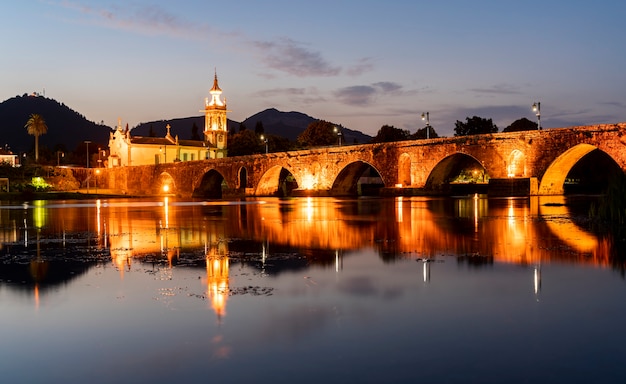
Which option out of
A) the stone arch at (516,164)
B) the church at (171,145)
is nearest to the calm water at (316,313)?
the stone arch at (516,164)

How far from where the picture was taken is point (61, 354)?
19.9 ft

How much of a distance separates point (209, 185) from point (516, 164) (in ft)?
189

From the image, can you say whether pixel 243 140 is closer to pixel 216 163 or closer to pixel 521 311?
pixel 216 163

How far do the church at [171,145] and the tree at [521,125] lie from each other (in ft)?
190

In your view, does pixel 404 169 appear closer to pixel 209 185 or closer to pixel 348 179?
pixel 348 179

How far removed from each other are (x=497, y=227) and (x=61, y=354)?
16064 millimetres

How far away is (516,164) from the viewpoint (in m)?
49.6

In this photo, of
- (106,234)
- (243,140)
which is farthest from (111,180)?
(106,234)

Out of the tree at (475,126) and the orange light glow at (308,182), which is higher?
the tree at (475,126)

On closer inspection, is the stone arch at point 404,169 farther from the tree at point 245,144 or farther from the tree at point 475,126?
the tree at point 245,144

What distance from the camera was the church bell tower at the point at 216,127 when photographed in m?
142

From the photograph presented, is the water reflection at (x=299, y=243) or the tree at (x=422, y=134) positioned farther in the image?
the tree at (x=422, y=134)

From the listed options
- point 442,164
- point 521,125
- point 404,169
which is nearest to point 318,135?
point 521,125

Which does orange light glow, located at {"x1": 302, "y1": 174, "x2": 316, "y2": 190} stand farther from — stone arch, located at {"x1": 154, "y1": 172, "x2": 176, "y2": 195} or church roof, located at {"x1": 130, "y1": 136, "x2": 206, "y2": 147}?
church roof, located at {"x1": 130, "y1": 136, "x2": 206, "y2": 147}
